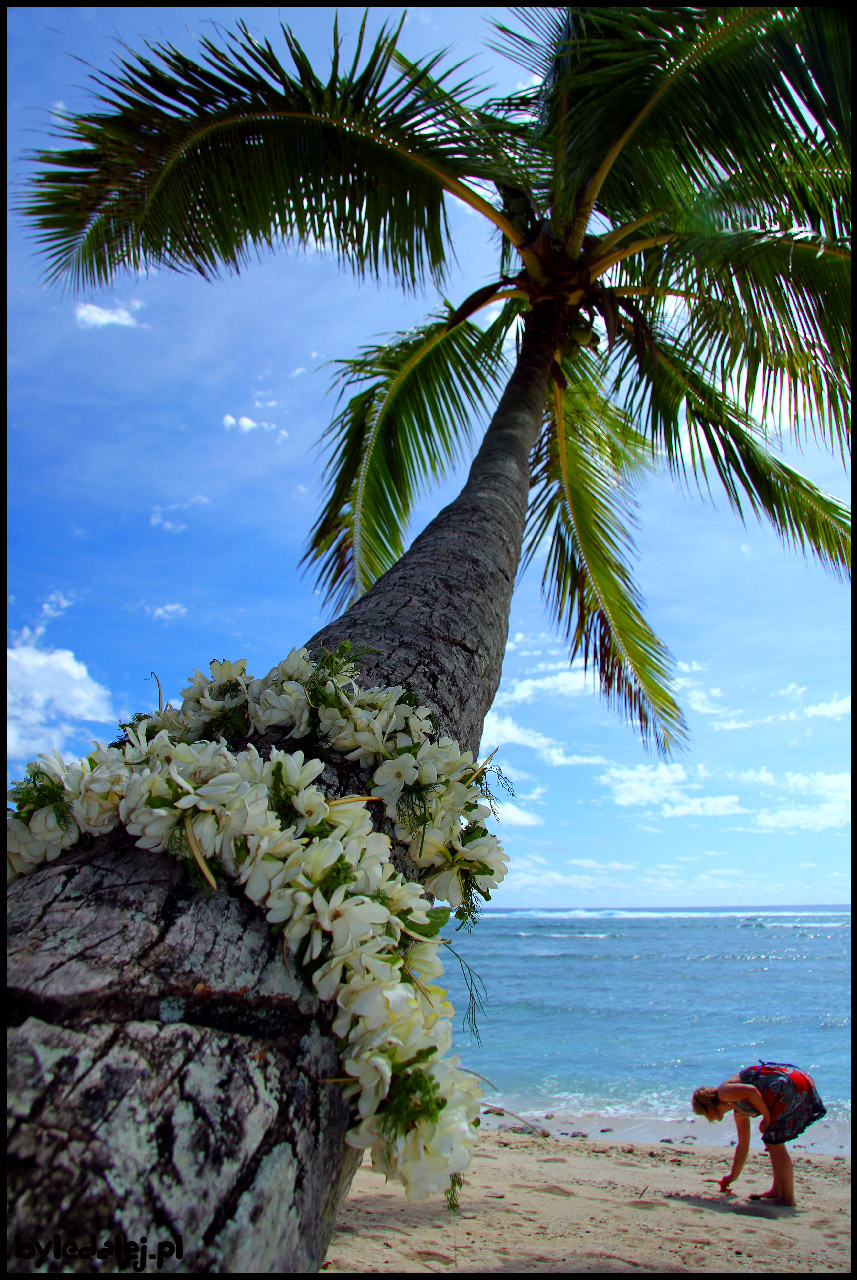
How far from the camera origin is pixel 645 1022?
52.5 ft

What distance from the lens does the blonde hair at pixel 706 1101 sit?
5.82 meters

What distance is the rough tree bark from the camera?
100 cm

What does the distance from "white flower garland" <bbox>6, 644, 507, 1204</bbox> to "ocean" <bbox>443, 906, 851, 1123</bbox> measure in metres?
0.82

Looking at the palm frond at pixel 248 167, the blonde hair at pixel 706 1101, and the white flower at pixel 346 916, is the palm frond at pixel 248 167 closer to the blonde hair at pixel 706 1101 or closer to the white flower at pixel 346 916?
the white flower at pixel 346 916

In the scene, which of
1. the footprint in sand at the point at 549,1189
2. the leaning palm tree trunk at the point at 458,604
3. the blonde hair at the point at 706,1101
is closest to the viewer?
the leaning palm tree trunk at the point at 458,604

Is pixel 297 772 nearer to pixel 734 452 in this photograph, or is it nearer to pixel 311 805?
pixel 311 805

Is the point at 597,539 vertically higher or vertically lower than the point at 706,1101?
higher

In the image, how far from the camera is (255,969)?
4.35 feet

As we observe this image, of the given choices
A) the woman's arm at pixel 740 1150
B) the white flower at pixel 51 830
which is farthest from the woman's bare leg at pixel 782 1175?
the white flower at pixel 51 830

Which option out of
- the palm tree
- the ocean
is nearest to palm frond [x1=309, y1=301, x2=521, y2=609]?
the palm tree

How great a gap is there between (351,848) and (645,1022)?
17201mm

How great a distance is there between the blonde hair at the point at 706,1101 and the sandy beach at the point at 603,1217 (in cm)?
57

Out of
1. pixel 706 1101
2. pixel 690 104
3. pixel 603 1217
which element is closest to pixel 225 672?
pixel 690 104

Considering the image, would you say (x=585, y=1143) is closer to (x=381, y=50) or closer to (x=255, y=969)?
(x=255, y=969)
